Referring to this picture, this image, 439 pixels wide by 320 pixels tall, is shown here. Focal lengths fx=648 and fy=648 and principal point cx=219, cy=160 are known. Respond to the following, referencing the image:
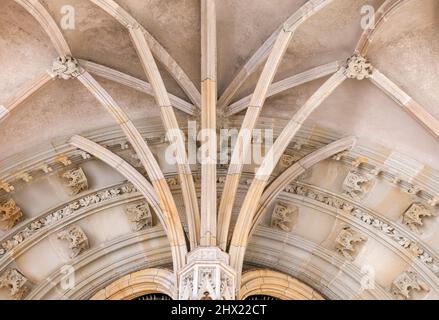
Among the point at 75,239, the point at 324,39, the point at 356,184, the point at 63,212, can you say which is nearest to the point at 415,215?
the point at 356,184

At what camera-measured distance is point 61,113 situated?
1054cm

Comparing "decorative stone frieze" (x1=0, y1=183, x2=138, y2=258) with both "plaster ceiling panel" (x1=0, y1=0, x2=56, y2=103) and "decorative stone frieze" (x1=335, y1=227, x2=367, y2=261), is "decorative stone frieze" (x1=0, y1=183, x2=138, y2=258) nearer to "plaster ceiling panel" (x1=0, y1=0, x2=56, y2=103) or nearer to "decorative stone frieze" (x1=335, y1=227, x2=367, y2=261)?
"plaster ceiling panel" (x1=0, y1=0, x2=56, y2=103)

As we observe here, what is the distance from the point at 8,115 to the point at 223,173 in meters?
3.49

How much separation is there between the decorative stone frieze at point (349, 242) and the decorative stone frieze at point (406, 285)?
768mm

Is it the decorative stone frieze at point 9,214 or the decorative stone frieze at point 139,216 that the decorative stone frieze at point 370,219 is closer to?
the decorative stone frieze at point 139,216

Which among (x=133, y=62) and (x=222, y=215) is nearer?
(x=222, y=215)

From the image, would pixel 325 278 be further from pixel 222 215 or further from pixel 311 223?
pixel 222 215

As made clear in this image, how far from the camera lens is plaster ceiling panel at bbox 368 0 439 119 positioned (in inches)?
384

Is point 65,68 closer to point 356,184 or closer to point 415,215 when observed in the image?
point 356,184

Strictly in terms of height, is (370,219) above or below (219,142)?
below

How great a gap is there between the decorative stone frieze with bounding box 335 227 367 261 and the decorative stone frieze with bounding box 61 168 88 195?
4.18 meters

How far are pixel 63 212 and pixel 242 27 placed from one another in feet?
13.5

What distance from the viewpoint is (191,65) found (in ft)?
34.3

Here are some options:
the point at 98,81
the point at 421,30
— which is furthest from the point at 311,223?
the point at 98,81
